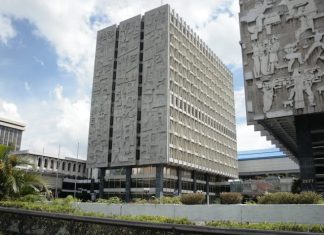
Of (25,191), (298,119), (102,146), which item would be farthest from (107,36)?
(25,191)

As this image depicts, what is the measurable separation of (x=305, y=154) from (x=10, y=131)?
123205 mm

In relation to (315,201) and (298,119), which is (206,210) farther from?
(298,119)

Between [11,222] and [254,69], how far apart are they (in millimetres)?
32009

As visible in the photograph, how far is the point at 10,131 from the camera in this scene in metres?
134

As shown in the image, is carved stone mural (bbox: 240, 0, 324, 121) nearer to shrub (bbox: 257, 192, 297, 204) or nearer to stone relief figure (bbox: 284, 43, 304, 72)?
stone relief figure (bbox: 284, 43, 304, 72)

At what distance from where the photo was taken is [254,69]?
38.1m

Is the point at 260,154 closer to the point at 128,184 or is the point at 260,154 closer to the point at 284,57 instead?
the point at 128,184

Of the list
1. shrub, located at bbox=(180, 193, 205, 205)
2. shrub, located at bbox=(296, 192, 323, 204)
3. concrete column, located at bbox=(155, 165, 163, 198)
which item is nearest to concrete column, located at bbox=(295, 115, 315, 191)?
shrub, located at bbox=(296, 192, 323, 204)

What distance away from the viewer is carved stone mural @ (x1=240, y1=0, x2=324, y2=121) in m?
34.6

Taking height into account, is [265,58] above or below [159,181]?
above

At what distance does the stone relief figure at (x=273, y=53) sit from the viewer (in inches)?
1447

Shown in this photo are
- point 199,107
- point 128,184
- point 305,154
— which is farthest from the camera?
point 199,107

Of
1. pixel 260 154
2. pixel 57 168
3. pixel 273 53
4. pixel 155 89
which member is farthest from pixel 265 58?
pixel 260 154

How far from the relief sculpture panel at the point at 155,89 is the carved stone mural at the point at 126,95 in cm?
205
